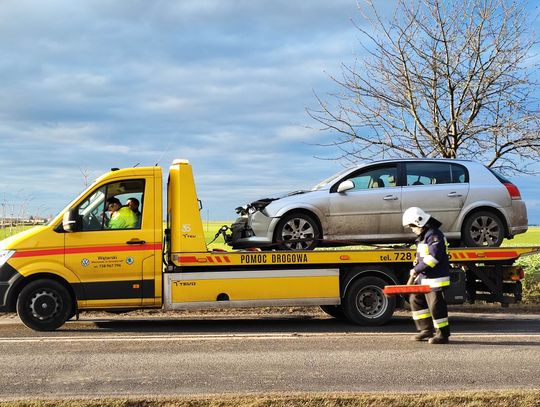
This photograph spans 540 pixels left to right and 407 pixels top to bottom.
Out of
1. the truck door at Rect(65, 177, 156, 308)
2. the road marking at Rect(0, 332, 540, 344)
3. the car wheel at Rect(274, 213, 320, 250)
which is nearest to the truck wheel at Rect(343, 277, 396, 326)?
the road marking at Rect(0, 332, 540, 344)

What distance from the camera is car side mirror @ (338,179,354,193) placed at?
31.3 ft

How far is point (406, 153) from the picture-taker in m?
15.3

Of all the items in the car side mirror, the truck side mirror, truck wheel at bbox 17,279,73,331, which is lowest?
truck wheel at bbox 17,279,73,331

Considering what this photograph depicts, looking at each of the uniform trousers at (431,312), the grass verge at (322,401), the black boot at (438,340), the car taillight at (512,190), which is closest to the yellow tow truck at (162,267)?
the car taillight at (512,190)

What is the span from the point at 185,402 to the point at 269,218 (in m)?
4.74

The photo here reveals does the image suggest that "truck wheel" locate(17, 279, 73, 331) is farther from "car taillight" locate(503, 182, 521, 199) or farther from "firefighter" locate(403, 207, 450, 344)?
"car taillight" locate(503, 182, 521, 199)

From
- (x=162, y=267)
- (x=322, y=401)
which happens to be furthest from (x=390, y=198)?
(x=322, y=401)

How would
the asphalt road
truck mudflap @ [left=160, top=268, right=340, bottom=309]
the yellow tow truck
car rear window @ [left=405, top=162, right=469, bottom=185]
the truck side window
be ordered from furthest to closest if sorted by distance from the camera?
car rear window @ [left=405, top=162, right=469, bottom=185] < truck mudflap @ [left=160, top=268, right=340, bottom=309] < the truck side window < the yellow tow truck < the asphalt road

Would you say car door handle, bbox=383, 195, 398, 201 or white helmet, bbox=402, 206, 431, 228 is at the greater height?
car door handle, bbox=383, 195, 398, 201

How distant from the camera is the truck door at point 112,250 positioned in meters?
8.76

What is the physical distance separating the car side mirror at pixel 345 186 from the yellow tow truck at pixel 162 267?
0.98 metres

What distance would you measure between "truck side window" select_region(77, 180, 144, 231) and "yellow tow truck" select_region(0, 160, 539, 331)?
0.6 inches

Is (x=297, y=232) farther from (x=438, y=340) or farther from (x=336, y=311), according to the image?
(x=438, y=340)

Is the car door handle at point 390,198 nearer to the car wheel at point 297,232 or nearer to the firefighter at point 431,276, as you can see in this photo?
the car wheel at point 297,232
